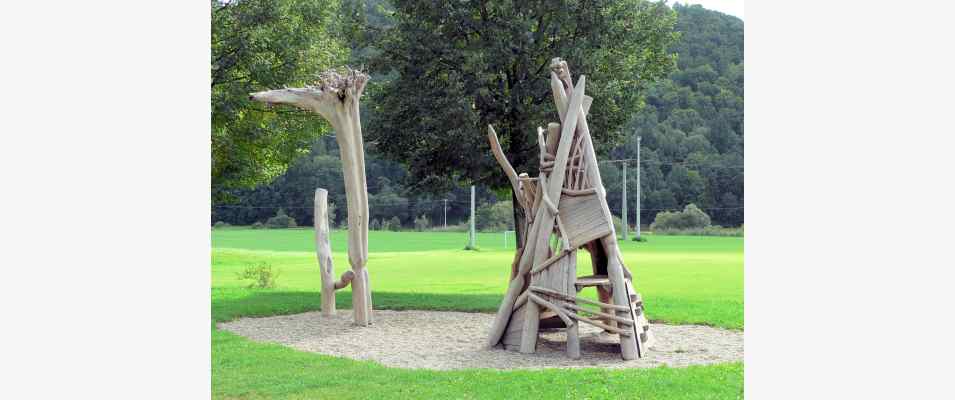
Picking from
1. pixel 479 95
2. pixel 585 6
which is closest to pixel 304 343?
pixel 479 95

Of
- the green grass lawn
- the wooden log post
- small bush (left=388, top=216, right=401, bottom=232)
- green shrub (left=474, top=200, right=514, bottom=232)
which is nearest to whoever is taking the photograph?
the green grass lawn

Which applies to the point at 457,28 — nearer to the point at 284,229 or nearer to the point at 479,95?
the point at 479,95

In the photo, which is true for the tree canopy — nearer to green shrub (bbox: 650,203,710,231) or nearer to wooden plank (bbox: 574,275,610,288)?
wooden plank (bbox: 574,275,610,288)

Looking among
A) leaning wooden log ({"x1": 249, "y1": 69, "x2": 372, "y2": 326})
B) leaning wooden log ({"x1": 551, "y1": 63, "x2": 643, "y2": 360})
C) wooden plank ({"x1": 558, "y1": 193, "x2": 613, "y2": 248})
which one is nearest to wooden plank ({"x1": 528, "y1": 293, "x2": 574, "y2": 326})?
leaning wooden log ({"x1": 551, "y1": 63, "x2": 643, "y2": 360})

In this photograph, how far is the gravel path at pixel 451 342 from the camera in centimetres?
992

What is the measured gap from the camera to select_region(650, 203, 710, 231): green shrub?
42.4 meters

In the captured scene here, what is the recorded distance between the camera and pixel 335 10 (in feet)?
69.4

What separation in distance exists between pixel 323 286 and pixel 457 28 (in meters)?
5.95

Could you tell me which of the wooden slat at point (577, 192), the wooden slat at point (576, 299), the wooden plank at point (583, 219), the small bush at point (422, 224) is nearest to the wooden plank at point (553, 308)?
the wooden slat at point (576, 299)

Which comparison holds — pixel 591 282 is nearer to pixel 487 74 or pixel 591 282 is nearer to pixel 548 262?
pixel 548 262

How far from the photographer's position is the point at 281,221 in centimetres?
4494

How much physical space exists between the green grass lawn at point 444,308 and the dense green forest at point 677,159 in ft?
26.6

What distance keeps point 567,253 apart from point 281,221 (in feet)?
120

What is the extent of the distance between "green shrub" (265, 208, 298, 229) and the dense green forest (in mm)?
367
